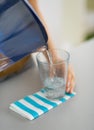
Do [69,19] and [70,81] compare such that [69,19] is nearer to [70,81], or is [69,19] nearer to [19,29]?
[70,81]

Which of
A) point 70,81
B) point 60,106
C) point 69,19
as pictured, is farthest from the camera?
point 69,19

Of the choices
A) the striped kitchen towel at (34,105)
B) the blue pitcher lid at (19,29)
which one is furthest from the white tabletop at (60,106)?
the blue pitcher lid at (19,29)

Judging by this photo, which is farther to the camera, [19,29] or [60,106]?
[60,106]

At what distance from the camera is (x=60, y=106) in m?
0.81

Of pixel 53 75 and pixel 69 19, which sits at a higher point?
pixel 53 75

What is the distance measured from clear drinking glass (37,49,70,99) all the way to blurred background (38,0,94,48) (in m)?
1.17

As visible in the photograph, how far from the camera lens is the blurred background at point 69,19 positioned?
2.12 metres

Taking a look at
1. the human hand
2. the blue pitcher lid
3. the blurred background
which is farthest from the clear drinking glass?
the blurred background

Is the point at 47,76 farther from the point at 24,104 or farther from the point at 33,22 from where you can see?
the point at 33,22

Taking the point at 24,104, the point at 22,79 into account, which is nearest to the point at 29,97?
the point at 24,104

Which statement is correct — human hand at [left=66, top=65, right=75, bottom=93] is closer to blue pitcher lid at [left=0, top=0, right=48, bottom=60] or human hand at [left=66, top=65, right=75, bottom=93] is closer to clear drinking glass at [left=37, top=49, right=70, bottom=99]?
clear drinking glass at [left=37, top=49, right=70, bottom=99]

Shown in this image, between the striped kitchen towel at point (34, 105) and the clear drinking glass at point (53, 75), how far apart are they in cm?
2

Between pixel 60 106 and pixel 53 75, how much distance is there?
118 millimetres

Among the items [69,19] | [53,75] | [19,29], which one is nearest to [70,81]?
[53,75]
